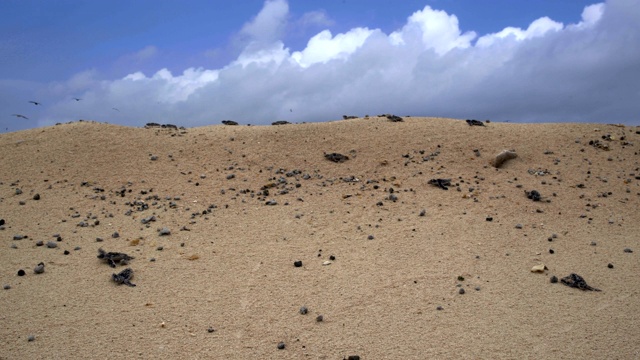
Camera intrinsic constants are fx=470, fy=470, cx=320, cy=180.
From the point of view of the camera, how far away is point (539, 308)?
7020 millimetres

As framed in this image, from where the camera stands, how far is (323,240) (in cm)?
964

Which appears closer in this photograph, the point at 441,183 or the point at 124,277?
the point at 124,277

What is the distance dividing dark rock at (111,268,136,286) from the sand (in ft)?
0.50

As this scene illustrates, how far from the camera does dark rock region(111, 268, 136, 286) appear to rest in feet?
25.7

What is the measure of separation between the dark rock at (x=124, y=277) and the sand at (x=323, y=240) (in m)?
0.15

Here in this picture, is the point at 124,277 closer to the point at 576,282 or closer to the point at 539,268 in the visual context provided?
the point at 539,268

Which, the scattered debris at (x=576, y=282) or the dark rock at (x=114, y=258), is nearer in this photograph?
the scattered debris at (x=576, y=282)

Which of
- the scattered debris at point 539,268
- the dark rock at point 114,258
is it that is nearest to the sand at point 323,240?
the scattered debris at point 539,268

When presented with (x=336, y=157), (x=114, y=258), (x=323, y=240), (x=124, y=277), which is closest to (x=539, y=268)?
(x=323, y=240)

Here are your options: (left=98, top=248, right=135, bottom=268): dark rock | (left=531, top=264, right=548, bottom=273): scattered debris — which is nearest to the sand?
(left=531, top=264, right=548, bottom=273): scattered debris

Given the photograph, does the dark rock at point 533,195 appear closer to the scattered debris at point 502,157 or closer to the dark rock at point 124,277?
the scattered debris at point 502,157

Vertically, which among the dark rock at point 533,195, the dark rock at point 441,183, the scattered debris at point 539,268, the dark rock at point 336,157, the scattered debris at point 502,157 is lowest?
the scattered debris at point 539,268

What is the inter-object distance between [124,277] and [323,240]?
381 cm

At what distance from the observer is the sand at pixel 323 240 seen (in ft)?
20.6
